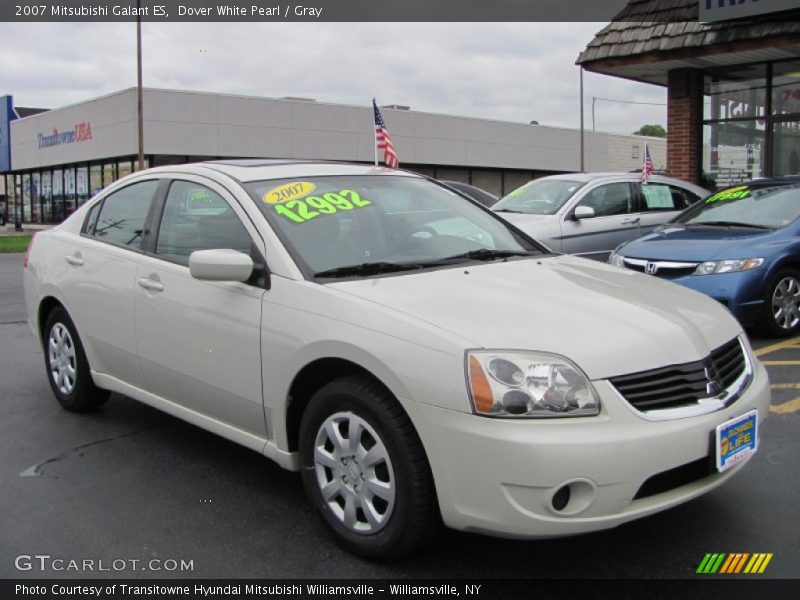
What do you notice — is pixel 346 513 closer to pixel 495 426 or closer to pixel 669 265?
pixel 495 426

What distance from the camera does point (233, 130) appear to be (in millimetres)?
30297

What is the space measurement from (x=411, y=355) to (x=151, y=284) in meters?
1.90

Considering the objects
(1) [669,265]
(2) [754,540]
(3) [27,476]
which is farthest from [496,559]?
(1) [669,265]

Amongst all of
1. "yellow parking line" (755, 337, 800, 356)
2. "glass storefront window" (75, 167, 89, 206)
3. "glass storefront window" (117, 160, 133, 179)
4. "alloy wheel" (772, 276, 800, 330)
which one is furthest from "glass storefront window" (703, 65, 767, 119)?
"glass storefront window" (75, 167, 89, 206)

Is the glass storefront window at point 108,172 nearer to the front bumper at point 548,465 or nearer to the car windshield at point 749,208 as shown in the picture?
the car windshield at point 749,208

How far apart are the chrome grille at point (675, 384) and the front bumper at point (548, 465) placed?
0.07 metres

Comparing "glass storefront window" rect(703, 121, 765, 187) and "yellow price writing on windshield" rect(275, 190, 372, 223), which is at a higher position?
"glass storefront window" rect(703, 121, 765, 187)

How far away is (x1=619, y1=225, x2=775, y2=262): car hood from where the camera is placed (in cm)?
721

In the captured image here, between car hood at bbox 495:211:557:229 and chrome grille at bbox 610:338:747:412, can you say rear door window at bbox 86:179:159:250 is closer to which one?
chrome grille at bbox 610:338:747:412

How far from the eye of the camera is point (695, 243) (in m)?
7.45

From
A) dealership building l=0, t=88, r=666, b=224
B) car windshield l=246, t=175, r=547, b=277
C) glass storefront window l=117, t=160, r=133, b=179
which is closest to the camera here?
car windshield l=246, t=175, r=547, b=277

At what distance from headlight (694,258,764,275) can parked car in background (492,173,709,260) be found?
274 centimetres

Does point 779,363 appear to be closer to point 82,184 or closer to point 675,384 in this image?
point 675,384

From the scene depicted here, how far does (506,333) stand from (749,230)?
18.4 feet
